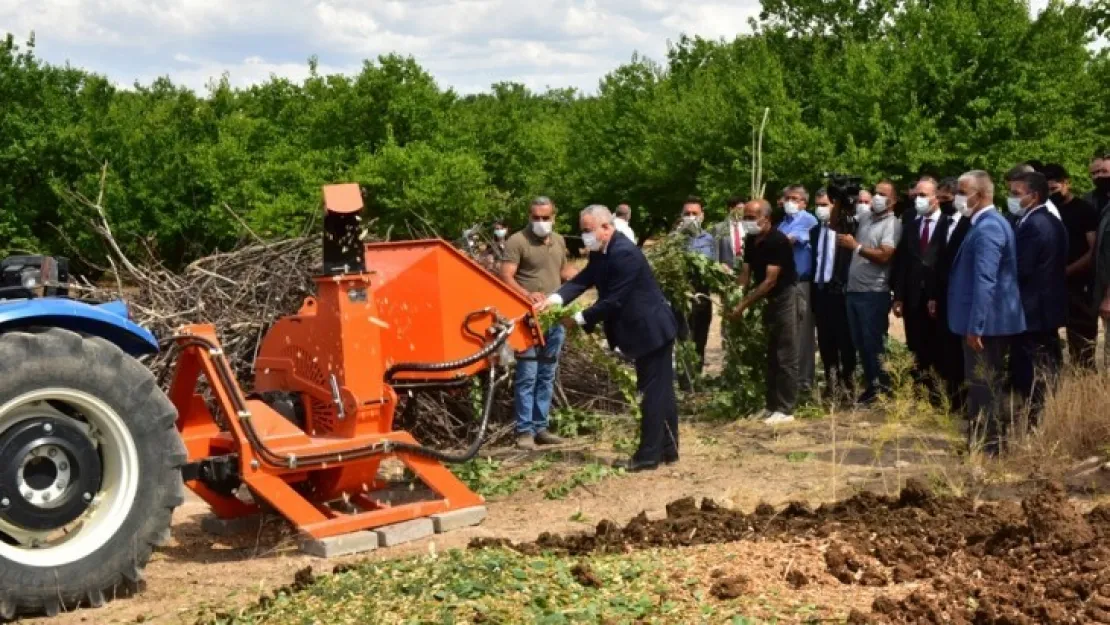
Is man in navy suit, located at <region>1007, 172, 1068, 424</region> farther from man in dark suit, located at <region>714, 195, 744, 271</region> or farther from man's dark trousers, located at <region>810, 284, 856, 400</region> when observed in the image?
man in dark suit, located at <region>714, 195, 744, 271</region>

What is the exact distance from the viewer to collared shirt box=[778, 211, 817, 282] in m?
11.1

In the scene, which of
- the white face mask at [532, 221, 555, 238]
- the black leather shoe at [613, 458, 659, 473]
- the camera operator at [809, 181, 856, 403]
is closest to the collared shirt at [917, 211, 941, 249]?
the camera operator at [809, 181, 856, 403]

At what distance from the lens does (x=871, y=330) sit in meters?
10.8

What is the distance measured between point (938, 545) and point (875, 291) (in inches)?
205

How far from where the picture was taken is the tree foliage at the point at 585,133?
21406mm

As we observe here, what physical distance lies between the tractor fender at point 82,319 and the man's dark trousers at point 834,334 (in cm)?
658

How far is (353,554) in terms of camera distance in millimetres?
6809

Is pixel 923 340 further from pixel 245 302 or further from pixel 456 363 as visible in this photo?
pixel 245 302

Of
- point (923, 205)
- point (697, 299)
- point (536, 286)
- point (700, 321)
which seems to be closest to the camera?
point (536, 286)

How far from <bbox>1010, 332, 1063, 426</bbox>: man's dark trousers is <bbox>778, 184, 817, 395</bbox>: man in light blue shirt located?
2367 mm

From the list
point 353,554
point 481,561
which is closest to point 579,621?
point 481,561

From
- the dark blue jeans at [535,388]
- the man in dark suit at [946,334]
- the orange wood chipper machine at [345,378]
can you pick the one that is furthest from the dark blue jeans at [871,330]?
the orange wood chipper machine at [345,378]

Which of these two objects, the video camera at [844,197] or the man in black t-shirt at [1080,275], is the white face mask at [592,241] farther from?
the man in black t-shirt at [1080,275]

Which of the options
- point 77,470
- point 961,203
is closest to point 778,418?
point 961,203
